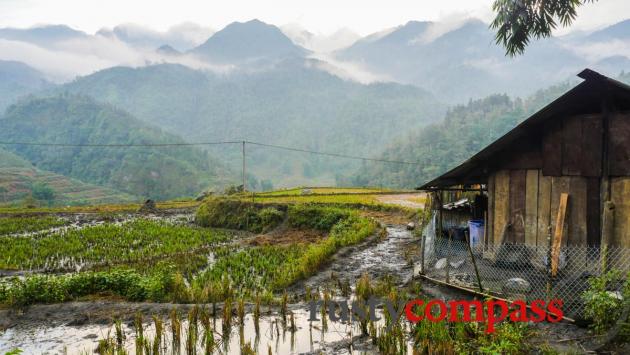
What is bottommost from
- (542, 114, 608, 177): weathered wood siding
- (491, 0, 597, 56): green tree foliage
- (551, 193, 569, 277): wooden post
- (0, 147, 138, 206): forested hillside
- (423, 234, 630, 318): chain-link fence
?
(0, 147, 138, 206): forested hillside

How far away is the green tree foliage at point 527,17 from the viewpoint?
10445 millimetres

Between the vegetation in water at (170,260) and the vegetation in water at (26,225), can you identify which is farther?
the vegetation in water at (26,225)

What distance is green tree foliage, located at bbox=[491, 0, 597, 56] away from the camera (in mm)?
10445

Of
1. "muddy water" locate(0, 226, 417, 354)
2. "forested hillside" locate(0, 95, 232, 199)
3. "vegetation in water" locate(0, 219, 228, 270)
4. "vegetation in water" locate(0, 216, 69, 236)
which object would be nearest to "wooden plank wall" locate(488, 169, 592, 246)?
"muddy water" locate(0, 226, 417, 354)

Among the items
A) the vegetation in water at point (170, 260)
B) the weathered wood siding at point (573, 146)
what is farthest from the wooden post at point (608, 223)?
the vegetation in water at point (170, 260)

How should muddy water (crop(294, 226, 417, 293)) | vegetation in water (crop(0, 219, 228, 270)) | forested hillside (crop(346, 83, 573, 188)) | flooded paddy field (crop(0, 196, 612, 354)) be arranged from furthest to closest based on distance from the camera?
forested hillside (crop(346, 83, 573, 188)), vegetation in water (crop(0, 219, 228, 270)), muddy water (crop(294, 226, 417, 293)), flooded paddy field (crop(0, 196, 612, 354))

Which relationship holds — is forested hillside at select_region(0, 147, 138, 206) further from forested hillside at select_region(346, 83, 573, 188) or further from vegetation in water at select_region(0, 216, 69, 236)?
forested hillside at select_region(346, 83, 573, 188)

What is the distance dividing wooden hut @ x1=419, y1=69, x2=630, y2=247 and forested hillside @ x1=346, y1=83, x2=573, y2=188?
256 ft

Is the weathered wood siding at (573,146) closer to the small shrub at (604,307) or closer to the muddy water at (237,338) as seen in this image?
the small shrub at (604,307)

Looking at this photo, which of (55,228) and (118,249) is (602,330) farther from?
(55,228)

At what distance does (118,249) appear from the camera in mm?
19203

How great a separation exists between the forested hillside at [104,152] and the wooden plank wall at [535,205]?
10709 cm

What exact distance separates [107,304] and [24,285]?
226 cm

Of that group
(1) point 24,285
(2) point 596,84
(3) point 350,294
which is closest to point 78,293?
(1) point 24,285
